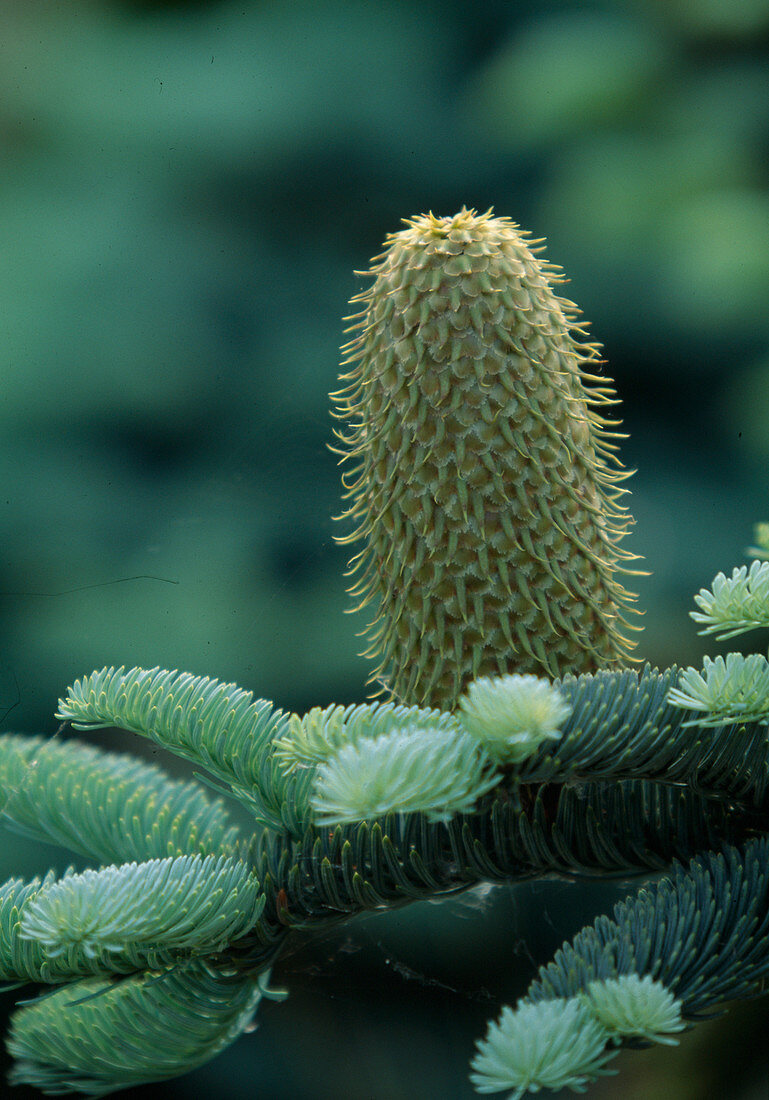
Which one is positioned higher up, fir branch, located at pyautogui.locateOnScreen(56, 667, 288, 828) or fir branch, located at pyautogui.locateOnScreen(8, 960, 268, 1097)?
A: fir branch, located at pyautogui.locateOnScreen(56, 667, 288, 828)

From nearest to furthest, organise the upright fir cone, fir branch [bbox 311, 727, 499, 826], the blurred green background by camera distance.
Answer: fir branch [bbox 311, 727, 499, 826] → the upright fir cone → the blurred green background

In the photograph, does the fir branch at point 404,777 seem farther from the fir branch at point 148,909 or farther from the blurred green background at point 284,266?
the blurred green background at point 284,266

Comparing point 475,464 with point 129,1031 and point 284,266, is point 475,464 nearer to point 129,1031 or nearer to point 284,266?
point 129,1031

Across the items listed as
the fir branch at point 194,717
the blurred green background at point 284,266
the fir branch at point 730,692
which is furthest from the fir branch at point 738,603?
the blurred green background at point 284,266

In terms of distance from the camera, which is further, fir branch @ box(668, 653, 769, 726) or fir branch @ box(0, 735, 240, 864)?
fir branch @ box(0, 735, 240, 864)

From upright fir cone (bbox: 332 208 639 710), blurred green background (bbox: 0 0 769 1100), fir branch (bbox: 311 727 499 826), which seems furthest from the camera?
blurred green background (bbox: 0 0 769 1100)

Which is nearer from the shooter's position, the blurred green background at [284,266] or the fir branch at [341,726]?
the fir branch at [341,726]

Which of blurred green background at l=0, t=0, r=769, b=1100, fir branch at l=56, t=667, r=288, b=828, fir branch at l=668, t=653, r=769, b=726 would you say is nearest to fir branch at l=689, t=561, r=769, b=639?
fir branch at l=668, t=653, r=769, b=726

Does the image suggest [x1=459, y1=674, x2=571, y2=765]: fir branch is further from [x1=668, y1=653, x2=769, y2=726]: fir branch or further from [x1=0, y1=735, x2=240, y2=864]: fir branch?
[x1=0, y1=735, x2=240, y2=864]: fir branch
